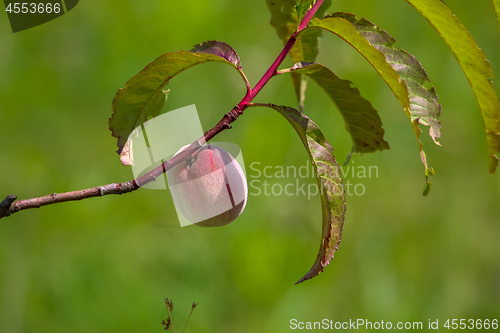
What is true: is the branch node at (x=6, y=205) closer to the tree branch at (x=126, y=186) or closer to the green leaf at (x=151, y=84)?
the tree branch at (x=126, y=186)

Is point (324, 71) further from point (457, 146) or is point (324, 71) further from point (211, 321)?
point (457, 146)

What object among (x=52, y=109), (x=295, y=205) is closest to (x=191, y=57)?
(x=295, y=205)

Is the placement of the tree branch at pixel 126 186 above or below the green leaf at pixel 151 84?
below

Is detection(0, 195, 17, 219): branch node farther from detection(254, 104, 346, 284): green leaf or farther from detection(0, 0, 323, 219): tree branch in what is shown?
detection(254, 104, 346, 284): green leaf

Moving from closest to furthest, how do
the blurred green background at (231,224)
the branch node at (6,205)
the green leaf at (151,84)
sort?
1. the branch node at (6,205)
2. the green leaf at (151,84)
3. the blurred green background at (231,224)

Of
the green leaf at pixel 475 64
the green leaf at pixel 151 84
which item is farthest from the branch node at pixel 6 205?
the green leaf at pixel 475 64

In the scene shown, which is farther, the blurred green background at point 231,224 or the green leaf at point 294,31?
the blurred green background at point 231,224

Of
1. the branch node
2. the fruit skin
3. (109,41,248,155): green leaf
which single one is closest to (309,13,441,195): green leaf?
(109,41,248,155): green leaf

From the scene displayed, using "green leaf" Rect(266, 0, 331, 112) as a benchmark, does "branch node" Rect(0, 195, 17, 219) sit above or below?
below
